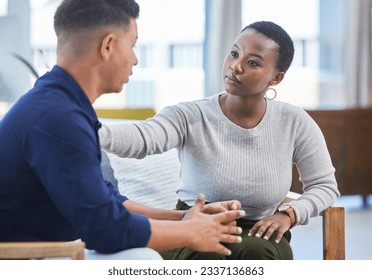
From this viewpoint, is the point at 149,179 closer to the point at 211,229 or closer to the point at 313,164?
the point at 313,164

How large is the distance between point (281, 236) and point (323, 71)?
3713 mm

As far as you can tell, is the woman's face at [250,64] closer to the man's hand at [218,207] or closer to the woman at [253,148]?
the woman at [253,148]

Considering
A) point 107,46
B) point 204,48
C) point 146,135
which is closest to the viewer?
point 107,46

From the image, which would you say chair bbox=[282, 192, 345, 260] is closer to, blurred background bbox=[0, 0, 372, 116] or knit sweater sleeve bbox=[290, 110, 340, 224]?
knit sweater sleeve bbox=[290, 110, 340, 224]

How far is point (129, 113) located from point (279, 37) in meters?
1.77

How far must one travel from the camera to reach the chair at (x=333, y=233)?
205 centimetres

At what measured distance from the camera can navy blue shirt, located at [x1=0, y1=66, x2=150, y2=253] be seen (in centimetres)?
137

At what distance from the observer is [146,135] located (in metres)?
1.90

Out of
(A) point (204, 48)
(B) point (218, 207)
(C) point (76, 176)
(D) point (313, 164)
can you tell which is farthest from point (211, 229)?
(A) point (204, 48)

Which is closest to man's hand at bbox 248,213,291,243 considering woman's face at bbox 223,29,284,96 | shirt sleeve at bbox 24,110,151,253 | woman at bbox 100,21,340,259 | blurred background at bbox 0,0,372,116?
woman at bbox 100,21,340,259

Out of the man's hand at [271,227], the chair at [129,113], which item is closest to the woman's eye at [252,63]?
the man's hand at [271,227]

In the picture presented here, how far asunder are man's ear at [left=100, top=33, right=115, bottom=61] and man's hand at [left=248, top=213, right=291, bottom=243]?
0.69m

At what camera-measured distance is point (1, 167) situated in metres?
1.44
